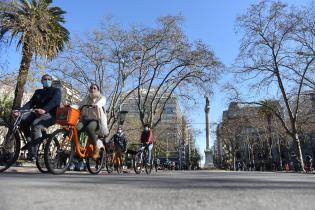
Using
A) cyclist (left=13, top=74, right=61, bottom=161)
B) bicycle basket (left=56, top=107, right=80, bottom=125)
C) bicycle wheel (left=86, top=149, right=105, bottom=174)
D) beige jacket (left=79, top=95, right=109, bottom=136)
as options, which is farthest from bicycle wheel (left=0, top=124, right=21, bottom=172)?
bicycle wheel (left=86, top=149, right=105, bottom=174)

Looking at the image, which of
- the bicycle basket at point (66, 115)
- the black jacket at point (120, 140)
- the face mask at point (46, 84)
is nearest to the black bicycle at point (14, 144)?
the bicycle basket at point (66, 115)

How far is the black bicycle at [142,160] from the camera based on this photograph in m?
13.4

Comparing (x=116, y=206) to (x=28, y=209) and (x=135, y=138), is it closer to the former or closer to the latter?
(x=28, y=209)

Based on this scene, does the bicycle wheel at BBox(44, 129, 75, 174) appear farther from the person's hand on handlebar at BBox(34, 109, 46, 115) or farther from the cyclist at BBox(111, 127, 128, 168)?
the cyclist at BBox(111, 127, 128, 168)

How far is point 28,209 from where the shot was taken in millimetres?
2543

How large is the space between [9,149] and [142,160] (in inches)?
258

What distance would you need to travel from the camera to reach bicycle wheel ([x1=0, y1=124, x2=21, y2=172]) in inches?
289

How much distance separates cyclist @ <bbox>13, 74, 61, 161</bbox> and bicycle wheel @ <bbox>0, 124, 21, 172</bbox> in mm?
202

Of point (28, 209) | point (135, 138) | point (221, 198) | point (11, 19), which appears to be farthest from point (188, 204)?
point (135, 138)

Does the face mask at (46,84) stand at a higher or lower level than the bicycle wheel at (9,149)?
higher

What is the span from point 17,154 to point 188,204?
5.27 metres

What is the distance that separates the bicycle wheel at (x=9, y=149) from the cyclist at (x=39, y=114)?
202 mm

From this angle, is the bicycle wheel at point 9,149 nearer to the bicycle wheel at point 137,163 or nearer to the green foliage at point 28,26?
the bicycle wheel at point 137,163

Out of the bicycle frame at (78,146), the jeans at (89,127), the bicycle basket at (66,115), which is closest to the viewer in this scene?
the bicycle basket at (66,115)
